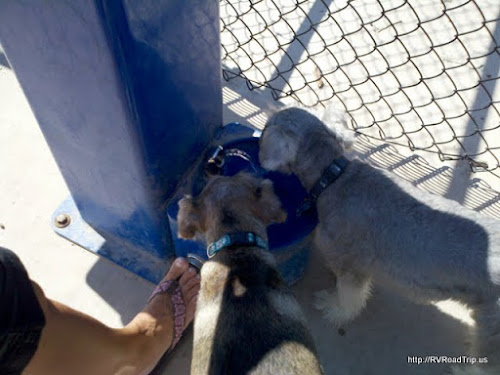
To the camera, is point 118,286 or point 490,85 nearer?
point 118,286

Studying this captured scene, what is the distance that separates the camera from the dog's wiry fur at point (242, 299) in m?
1.79

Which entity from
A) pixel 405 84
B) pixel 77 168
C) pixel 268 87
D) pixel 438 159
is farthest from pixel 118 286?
pixel 405 84

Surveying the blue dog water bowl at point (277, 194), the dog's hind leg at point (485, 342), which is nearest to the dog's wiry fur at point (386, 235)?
the dog's hind leg at point (485, 342)

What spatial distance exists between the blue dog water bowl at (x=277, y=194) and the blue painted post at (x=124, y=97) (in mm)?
103

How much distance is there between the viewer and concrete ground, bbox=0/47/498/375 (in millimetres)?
2648

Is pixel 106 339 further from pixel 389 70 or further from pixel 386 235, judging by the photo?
pixel 389 70

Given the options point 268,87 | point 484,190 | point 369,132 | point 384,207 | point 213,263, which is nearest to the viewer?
point 213,263

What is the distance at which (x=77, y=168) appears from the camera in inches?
95.4

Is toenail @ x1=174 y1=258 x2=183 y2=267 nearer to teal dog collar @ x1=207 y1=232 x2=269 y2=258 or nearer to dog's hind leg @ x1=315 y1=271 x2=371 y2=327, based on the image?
teal dog collar @ x1=207 y1=232 x2=269 y2=258

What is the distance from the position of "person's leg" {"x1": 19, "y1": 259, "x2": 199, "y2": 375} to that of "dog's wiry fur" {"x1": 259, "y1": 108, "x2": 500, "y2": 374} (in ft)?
2.95

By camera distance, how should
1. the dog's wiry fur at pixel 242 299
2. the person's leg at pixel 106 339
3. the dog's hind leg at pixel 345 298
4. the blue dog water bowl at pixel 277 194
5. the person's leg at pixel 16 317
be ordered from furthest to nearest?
the dog's hind leg at pixel 345 298
the blue dog water bowl at pixel 277 194
the person's leg at pixel 106 339
the dog's wiry fur at pixel 242 299
the person's leg at pixel 16 317

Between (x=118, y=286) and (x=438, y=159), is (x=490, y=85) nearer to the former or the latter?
(x=438, y=159)

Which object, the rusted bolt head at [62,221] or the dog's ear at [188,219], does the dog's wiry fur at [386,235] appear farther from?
the rusted bolt head at [62,221]

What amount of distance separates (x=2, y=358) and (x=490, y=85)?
3.88 meters
